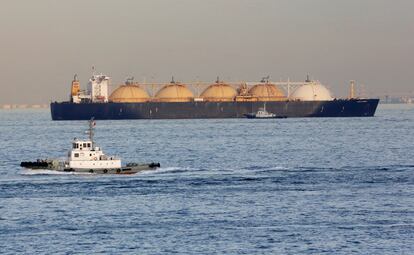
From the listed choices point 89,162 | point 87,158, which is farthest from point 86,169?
point 87,158

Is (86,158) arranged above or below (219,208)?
above

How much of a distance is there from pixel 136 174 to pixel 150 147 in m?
51.9

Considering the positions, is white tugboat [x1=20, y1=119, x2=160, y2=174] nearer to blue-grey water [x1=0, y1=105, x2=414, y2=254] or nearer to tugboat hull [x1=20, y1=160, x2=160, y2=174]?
tugboat hull [x1=20, y1=160, x2=160, y2=174]

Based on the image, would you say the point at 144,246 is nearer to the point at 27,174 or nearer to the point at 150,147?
the point at 27,174

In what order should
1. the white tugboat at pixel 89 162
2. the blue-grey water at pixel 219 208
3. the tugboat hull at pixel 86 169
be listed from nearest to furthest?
the blue-grey water at pixel 219 208 < the white tugboat at pixel 89 162 < the tugboat hull at pixel 86 169

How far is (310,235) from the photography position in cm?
5169

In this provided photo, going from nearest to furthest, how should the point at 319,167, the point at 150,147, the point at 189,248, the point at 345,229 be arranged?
the point at 189,248
the point at 345,229
the point at 319,167
the point at 150,147

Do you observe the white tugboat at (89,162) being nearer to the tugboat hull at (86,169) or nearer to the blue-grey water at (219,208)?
the tugboat hull at (86,169)

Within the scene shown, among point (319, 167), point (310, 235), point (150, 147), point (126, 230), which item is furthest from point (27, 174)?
point (150, 147)

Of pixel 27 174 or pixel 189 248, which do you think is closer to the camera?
pixel 189 248

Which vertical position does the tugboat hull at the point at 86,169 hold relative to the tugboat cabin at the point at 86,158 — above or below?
below

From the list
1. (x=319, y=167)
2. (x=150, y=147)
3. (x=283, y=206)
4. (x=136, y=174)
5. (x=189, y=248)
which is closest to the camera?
(x=189, y=248)

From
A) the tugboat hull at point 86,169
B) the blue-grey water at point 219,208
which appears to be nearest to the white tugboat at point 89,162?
the tugboat hull at point 86,169

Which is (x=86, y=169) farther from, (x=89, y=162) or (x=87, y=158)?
(x=87, y=158)
